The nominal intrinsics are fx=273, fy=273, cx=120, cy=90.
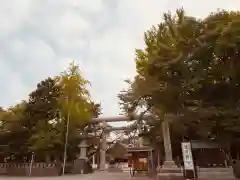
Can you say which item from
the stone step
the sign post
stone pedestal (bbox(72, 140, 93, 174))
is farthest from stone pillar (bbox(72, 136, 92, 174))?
the sign post

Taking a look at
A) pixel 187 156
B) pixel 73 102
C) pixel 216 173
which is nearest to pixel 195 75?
pixel 187 156

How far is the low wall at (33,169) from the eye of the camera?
26.5 metres

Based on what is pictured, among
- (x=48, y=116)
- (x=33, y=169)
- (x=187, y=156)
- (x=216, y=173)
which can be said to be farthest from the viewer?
(x=48, y=116)

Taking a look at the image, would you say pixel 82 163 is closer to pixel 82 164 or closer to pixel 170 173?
pixel 82 164

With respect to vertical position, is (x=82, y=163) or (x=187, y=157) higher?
(x=187, y=157)

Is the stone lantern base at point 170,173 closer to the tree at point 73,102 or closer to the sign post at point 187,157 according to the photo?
the sign post at point 187,157

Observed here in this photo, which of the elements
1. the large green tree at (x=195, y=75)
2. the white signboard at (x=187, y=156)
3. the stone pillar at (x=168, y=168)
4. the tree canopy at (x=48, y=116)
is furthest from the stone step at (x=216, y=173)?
the tree canopy at (x=48, y=116)

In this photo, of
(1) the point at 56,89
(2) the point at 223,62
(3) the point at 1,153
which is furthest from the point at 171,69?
(3) the point at 1,153

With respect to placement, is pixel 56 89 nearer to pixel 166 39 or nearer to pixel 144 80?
pixel 144 80

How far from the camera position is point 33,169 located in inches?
1056

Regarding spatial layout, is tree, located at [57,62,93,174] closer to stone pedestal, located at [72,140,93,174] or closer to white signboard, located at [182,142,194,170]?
stone pedestal, located at [72,140,93,174]

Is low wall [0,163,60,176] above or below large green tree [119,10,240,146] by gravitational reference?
below

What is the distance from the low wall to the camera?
26500 mm

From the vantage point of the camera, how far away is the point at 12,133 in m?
28.2
